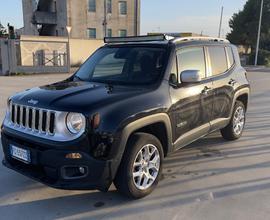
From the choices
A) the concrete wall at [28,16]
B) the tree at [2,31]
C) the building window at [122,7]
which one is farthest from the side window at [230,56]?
the tree at [2,31]

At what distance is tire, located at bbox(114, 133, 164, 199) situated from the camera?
12.4 ft

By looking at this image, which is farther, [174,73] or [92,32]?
[92,32]

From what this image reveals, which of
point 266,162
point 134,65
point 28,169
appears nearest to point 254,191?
point 266,162

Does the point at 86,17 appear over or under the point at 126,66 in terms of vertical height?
over

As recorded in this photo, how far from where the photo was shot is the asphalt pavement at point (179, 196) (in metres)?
3.68

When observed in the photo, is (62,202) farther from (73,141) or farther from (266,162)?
(266,162)

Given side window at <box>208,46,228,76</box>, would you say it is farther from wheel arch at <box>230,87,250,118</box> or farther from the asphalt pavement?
the asphalt pavement

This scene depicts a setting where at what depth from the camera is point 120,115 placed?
3.62 meters

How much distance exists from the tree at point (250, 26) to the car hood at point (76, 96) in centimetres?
4454

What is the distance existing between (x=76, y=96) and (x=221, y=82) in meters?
2.69

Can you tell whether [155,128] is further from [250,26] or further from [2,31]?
[2,31]

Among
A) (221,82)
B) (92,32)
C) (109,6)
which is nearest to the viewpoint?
(221,82)

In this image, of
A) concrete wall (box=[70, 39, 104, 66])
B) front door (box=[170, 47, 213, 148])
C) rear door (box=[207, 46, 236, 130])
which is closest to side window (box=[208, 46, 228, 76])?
rear door (box=[207, 46, 236, 130])

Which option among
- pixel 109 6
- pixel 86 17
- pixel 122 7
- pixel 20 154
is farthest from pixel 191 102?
pixel 122 7
